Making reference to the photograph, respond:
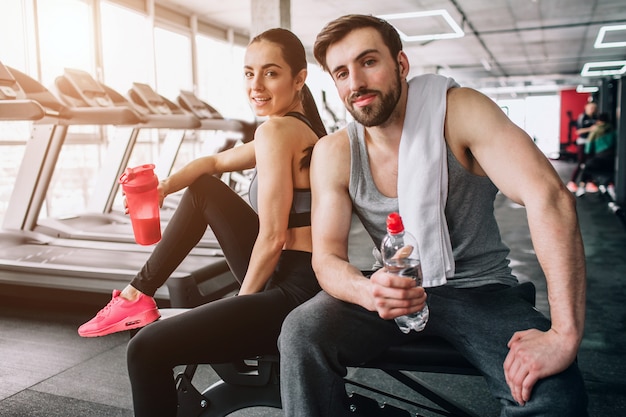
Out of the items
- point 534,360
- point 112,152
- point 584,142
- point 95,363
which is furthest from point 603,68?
point 534,360

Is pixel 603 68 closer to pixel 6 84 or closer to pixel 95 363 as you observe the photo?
pixel 6 84

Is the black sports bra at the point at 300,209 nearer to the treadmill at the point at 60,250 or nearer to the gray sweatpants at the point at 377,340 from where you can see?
the gray sweatpants at the point at 377,340

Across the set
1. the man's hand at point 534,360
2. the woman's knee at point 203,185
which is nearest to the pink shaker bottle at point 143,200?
the woman's knee at point 203,185

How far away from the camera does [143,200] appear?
1545 mm

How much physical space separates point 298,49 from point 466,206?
28.6 inches

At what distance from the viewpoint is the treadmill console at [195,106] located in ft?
16.1

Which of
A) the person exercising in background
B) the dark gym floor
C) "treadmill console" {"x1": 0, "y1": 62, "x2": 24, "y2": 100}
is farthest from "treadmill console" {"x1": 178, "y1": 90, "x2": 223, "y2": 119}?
the person exercising in background

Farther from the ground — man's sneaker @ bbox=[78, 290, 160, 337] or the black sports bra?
the black sports bra

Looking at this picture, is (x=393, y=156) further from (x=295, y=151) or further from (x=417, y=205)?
(x=295, y=151)

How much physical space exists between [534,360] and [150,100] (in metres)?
4.25

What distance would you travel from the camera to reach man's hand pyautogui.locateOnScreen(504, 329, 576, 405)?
100cm

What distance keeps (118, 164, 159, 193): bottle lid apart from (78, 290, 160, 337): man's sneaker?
35 centimetres

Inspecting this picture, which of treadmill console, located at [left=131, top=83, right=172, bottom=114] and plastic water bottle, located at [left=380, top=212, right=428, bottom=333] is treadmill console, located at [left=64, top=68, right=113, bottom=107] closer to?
treadmill console, located at [left=131, top=83, right=172, bottom=114]

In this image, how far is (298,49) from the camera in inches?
66.1
